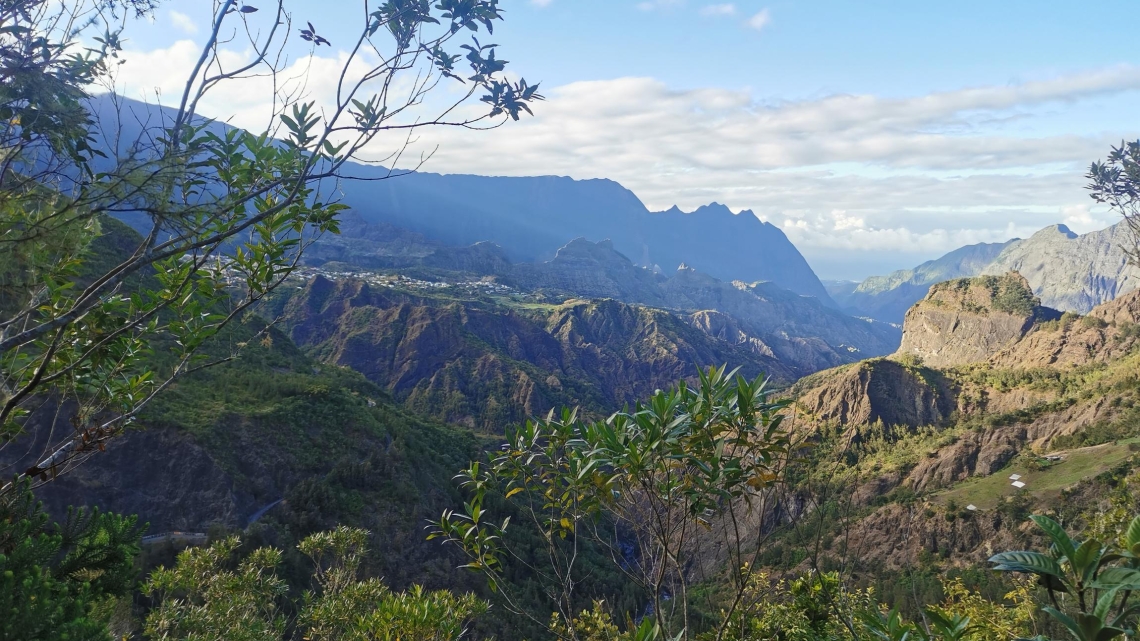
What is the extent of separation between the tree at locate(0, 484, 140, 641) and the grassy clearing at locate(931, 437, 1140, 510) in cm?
5792

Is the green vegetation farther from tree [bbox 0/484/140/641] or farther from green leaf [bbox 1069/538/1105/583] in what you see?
tree [bbox 0/484/140/641]

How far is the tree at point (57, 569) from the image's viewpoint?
15.5 feet

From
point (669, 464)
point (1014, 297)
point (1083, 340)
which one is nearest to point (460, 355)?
point (1083, 340)

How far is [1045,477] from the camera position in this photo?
157 ft

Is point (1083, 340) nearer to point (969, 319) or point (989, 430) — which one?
point (989, 430)

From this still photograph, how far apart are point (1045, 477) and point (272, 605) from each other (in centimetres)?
5958

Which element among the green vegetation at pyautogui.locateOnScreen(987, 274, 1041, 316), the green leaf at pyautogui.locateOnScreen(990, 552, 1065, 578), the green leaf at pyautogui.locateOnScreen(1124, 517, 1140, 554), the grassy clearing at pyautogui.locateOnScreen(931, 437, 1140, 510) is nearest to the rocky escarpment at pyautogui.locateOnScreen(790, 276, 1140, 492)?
the grassy clearing at pyautogui.locateOnScreen(931, 437, 1140, 510)

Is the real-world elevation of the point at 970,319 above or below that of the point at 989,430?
above

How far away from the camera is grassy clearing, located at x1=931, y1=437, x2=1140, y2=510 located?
4375 centimetres

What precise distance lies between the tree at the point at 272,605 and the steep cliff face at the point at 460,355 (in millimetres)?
A: 92880

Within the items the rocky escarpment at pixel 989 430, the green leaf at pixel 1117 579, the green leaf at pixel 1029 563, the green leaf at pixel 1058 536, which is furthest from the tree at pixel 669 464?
the rocky escarpment at pixel 989 430

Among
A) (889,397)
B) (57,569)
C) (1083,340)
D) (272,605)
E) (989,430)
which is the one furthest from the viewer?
(889,397)

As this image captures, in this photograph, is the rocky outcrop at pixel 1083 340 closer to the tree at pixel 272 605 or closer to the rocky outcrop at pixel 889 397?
the rocky outcrop at pixel 889 397

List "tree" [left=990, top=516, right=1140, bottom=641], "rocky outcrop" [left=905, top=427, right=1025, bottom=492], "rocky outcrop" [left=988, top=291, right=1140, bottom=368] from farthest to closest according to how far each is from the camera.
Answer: "rocky outcrop" [left=988, top=291, right=1140, bottom=368] < "rocky outcrop" [left=905, top=427, right=1025, bottom=492] < "tree" [left=990, top=516, right=1140, bottom=641]
